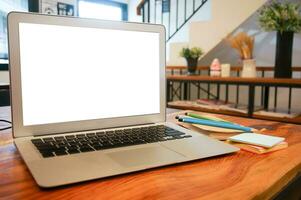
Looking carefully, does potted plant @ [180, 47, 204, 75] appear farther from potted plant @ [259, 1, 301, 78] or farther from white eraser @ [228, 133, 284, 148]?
white eraser @ [228, 133, 284, 148]

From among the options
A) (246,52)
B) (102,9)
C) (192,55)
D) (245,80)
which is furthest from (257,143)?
(102,9)

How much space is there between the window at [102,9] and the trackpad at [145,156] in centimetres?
363

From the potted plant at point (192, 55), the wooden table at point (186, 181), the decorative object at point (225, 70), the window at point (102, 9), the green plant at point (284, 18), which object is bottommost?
the wooden table at point (186, 181)

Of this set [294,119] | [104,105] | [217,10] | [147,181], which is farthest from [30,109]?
[217,10]

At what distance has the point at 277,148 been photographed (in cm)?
60

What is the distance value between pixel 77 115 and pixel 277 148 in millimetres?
450

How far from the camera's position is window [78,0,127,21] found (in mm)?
4020

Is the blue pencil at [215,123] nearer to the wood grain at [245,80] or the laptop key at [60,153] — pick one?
the laptop key at [60,153]

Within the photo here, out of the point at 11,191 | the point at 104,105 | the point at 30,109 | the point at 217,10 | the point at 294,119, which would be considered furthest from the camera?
the point at 217,10

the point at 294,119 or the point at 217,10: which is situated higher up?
the point at 217,10

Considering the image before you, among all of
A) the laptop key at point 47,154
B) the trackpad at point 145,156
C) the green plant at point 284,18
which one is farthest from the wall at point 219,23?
the laptop key at point 47,154

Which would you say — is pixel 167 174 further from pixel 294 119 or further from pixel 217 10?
pixel 217 10

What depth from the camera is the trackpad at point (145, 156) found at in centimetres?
48

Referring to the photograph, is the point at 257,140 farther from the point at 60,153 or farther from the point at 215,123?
the point at 60,153
